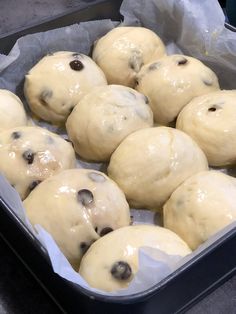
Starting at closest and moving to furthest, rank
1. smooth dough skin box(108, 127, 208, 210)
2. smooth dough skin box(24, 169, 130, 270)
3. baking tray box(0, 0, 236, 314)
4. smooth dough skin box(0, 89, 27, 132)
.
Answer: baking tray box(0, 0, 236, 314) → smooth dough skin box(24, 169, 130, 270) → smooth dough skin box(108, 127, 208, 210) → smooth dough skin box(0, 89, 27, 132)

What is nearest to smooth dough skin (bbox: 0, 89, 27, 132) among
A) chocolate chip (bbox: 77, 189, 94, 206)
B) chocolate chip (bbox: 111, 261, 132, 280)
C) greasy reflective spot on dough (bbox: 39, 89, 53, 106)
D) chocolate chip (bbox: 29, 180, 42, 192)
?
greasy reflective spot on dough (bbox: 39, 89, 53, 106)

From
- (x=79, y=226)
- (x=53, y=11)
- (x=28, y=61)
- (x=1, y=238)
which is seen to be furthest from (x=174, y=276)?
(x=53, y=11)

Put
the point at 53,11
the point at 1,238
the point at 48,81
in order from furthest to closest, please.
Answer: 1. the point at 53,11
2. the point at 48,81
3. the point at 1,238

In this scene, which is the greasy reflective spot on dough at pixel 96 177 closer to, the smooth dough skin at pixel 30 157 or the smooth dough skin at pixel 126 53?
the smooth dough skin at pixel 30 157

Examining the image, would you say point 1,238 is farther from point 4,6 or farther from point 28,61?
point 4,6

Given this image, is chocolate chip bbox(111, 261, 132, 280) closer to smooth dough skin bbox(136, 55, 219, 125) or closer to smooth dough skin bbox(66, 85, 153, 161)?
smooth dough skin bbox(66, 85, 153, 161)

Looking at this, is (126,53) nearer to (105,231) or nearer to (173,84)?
(173,84)
